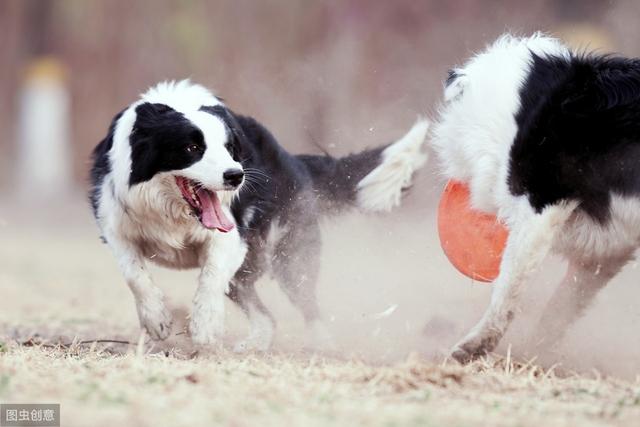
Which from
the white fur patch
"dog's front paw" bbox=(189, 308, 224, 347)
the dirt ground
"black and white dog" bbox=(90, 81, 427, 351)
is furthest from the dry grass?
the white fur patch

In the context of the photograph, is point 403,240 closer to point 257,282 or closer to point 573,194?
point 257,282

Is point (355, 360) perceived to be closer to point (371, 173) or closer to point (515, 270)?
point (515, 270)

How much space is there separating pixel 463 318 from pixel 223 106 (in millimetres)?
2191

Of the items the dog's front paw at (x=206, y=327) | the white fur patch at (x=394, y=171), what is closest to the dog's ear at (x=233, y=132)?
the dog's front paw at (x=206, y=327)

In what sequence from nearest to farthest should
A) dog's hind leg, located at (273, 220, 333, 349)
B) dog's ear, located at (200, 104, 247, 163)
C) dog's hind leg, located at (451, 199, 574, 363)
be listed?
dog's hind leg, located at (451, 199, 574, 363) < dog's ear, located at (200, 104, 247, 163) < dog's hind leg, located at (273, 220, 333, 349)

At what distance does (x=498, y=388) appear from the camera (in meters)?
5.07

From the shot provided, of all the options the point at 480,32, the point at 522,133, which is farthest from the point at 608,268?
the point at 480,32

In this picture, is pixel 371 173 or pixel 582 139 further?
pixel 371 173

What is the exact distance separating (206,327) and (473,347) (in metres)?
1.59

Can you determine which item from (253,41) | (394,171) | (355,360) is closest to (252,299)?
(394,171)

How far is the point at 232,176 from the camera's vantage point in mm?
6023

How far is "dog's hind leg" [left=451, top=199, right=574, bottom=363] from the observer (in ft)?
19.6

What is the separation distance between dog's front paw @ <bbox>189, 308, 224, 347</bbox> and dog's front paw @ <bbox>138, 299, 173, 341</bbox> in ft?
0.49

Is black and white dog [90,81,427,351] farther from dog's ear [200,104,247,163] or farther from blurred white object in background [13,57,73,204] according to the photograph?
blurred white object in background [13,57,73,204]
